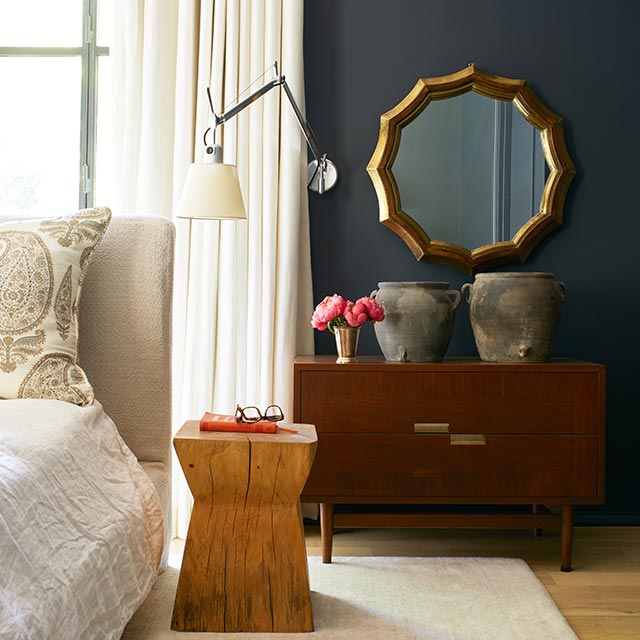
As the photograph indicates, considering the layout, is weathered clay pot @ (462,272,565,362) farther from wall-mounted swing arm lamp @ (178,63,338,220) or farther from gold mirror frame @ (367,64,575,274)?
wall-mounted swing arm lamp @ (178,63,338,220)

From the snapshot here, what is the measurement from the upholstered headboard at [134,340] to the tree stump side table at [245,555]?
0.75ft

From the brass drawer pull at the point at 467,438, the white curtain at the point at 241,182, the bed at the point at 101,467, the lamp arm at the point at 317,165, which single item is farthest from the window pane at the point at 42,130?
the brass drawer pull at the point at 467,438

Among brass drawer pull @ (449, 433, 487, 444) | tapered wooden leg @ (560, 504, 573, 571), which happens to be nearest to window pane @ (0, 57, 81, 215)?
brass drawer pull @ (449, 433, 487, 444)

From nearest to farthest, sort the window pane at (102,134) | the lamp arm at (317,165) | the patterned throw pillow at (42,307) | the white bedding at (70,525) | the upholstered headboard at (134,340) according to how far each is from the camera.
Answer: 1. the white bedding at (70,525)
2. the patterned throw pillow at (42,307)
3. the upholstered headboard at (134,340)
4. the lamp arm at (317,165)
5. the window pane at (102,134)

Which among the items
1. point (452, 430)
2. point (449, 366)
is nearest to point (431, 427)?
point (452, 430)

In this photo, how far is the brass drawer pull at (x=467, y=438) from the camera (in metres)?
2.59

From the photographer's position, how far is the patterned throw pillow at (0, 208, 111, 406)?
1.93 m

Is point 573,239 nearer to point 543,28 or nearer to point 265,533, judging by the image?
point 543,28

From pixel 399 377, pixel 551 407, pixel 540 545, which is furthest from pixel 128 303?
pixel 540 545

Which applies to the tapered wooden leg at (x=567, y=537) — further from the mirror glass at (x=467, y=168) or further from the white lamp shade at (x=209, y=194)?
the white lamp shade at (x=209, y=194)

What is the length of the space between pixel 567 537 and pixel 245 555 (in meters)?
1.16

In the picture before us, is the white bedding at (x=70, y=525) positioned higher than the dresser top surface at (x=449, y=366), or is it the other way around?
the dresser top surface at (x=449, y=366)

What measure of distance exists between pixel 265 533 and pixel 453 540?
45.9 inches

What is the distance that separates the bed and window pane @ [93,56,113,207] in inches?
39.8
